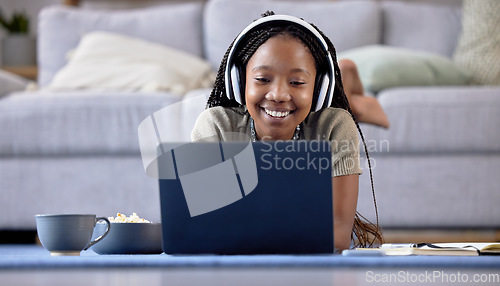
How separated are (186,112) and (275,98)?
90 centimetres

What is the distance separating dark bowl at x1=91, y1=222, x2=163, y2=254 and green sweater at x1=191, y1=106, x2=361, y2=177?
221 mm

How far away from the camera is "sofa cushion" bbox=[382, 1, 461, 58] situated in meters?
2.67

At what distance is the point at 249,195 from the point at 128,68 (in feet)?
5.78

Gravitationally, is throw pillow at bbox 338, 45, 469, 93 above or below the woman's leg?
above

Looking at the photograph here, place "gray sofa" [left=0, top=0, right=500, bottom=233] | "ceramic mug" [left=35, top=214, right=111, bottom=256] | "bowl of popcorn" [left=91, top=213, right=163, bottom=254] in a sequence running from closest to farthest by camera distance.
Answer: "ceramic mug" [left=35, top=214, right=111, bottom=256]
"bowl of popcorn" [left=91, top=213, right=163, bottom=254]
"gray sofa" [left=0, top=0, right=500, bottom=233]

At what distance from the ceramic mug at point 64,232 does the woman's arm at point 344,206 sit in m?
0.39

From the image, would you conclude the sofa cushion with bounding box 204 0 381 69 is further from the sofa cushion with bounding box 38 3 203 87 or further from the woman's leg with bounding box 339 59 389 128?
the woman's leg with bounding box 339 59 389 128

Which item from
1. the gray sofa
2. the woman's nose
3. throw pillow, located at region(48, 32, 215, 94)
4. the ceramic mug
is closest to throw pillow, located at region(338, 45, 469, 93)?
the gray sofa

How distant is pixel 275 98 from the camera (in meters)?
1.16

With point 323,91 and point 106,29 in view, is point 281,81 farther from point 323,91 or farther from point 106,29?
point 106,29

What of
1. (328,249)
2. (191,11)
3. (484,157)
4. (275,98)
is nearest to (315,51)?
(275,98)

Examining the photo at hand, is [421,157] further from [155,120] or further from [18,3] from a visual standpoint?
[18,3]

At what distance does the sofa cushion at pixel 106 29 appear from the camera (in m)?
2.74

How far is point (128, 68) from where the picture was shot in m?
2.45
